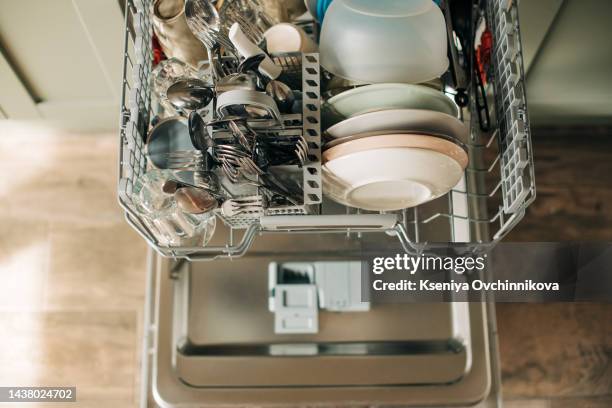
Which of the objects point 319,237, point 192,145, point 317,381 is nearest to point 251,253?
point 319,237

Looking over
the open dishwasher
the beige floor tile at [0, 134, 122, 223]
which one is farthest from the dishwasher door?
the beige floor tile at [0, 134, 122, 223]

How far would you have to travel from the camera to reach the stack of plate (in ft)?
1.95

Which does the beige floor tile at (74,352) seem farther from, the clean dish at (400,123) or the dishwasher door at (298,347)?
the clean dish at (400,123)

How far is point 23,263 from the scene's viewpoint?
1121 mm

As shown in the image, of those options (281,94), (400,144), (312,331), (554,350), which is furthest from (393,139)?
(554,350)

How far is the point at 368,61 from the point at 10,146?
35.6 inches

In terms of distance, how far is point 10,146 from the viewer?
47.2 inches

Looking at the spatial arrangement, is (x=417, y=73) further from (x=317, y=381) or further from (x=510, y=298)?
(x=317, y=381)

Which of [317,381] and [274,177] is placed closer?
[274,177]

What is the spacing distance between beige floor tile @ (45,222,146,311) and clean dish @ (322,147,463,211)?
589 millimetres

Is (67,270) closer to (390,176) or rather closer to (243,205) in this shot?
(243,205)

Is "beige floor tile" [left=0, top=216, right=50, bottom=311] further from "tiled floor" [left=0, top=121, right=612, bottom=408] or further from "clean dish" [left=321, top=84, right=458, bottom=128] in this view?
"clean dish" [left=321, top=84, right=458, bottom=128]

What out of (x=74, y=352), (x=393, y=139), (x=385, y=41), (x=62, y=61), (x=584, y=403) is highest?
(x=62, y=61)

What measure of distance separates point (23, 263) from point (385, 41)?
0.88 metres
